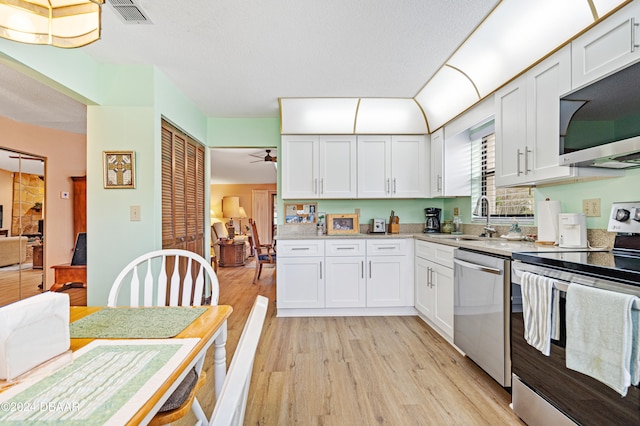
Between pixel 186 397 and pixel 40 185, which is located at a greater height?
pixel 40 185

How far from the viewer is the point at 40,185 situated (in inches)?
165

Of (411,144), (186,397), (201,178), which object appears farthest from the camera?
(201,178)

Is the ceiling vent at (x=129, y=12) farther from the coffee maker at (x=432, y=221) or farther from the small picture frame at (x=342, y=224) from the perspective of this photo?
the coffee maker at (x=432, y=221)

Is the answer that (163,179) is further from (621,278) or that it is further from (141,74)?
(621,278)

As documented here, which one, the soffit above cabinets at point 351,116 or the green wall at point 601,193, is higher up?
the soffit above cabinets at point 351,116

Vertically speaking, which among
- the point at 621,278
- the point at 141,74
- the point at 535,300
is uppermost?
the point at 141,74

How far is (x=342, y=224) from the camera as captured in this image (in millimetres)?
3910

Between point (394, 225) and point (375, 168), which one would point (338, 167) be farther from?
point (394, 225)

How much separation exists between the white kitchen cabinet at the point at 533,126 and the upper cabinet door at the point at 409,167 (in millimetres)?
1363

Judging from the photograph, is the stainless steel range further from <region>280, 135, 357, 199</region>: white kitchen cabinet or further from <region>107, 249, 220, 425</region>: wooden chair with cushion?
<region>280, 135, 357, 199</region>: white kitchen cabinet

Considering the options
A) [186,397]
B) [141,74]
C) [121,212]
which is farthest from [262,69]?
[186,397]

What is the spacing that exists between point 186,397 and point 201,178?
3341 millimetres

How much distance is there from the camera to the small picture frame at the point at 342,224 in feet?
12.7

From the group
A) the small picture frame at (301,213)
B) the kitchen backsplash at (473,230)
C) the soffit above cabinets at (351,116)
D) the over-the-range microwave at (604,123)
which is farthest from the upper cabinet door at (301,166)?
the over-the-range microwave at (604,123)
